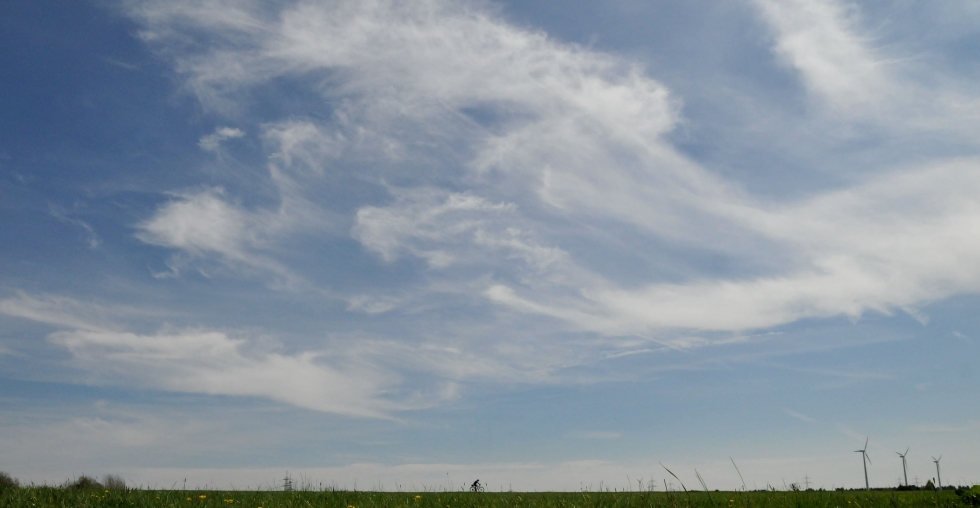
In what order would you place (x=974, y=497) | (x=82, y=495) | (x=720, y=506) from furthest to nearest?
(x=82, y=495) → (x=720, y=506) → (x=974, y=497)

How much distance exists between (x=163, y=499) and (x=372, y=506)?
5012 millimetres

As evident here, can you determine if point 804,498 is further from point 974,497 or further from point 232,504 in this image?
point 232,504

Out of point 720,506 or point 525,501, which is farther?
point 525,501

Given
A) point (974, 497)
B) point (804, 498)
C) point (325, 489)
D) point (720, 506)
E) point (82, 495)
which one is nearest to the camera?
point (974, 497)

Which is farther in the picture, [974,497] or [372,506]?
[372,506]

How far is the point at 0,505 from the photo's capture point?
51.9ft

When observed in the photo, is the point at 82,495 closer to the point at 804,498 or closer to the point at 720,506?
the point at 720,506

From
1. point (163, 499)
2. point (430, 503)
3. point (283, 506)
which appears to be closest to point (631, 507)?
point (430, 503)

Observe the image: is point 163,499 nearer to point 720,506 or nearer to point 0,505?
point 0,505

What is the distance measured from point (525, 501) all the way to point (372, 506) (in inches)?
165

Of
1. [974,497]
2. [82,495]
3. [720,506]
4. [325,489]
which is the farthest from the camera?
[325,489]

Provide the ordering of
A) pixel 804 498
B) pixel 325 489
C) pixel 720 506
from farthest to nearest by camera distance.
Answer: pixel 325 489 < pixel 804 498 < pixel 720 506

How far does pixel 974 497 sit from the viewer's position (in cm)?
1293

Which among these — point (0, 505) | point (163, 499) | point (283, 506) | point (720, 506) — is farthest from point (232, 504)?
point (720, 506)
